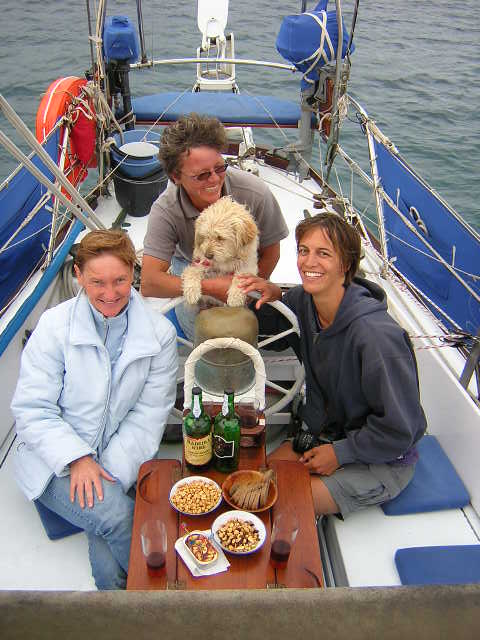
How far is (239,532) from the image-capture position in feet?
5.28

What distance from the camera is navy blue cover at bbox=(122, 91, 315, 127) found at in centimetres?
522

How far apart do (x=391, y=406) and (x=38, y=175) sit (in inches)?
63.4

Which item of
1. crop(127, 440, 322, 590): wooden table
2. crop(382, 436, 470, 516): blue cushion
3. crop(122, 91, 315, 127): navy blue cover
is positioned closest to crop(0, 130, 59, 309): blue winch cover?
crop(127, 440, 322, 590): wooden table

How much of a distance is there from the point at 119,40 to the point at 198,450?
4461mm

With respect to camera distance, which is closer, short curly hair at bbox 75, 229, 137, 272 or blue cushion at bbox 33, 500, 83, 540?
short curly hair at bbox 75, 229, 137, 272

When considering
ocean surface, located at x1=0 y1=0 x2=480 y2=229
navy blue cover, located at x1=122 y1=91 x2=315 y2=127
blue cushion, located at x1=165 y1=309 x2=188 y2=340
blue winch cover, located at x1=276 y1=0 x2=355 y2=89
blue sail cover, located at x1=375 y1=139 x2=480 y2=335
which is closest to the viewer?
blue cushion, located at x1=165 y1=309 x2=188 y2=340

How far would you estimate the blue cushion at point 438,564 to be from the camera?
1.91m

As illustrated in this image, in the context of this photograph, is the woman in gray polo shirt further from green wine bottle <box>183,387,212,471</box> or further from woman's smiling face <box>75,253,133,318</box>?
green wine bottle <box>183,387,212,471</box>

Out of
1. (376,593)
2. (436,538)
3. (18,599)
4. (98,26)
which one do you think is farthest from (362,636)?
(98,26)

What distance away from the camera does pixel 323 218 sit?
2.03 meters

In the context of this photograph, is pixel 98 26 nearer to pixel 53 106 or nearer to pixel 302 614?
pixel 53 106

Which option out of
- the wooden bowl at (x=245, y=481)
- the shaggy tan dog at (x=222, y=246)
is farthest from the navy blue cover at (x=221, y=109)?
the wooden bowl at (x=245, y=481)

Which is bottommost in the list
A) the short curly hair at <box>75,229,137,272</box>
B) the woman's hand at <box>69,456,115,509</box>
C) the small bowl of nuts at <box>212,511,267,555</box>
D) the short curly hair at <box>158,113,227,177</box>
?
the woman's hand at <box>69,456,115,509</box>

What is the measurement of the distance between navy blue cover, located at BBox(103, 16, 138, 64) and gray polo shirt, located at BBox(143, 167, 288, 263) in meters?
3.15
